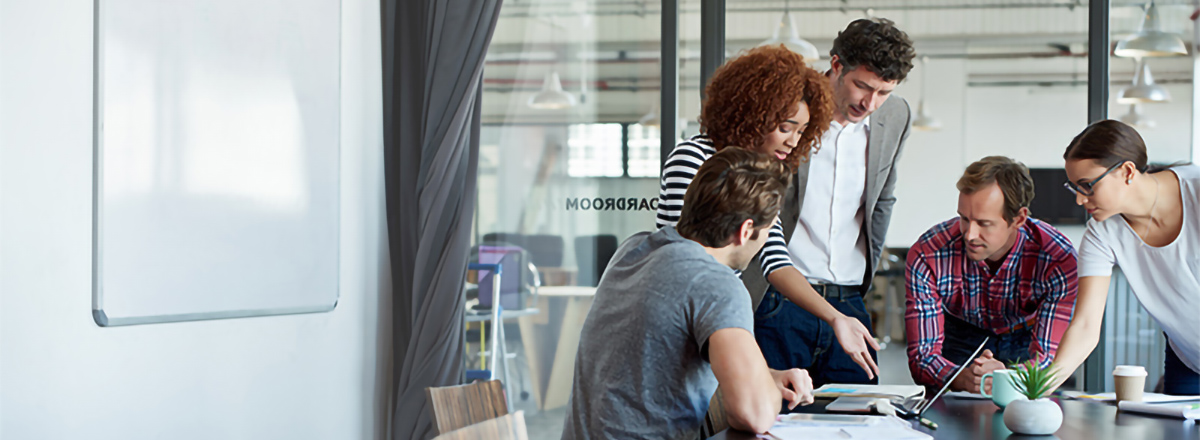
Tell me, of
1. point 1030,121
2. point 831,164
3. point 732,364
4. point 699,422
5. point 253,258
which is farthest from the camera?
point 1030,121

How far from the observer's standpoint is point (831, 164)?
108 inches

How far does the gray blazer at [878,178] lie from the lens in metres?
2.71

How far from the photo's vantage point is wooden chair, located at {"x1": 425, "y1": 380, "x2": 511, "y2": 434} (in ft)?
5.65

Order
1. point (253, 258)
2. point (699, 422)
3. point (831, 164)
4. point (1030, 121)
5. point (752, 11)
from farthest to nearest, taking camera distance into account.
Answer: point (1030, 121) → point (752, 11) → point (253, 258) → point (831, 164) → point (699, 422)

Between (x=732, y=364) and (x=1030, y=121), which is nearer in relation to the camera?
(x=732, y=364)

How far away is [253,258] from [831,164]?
6.24ft

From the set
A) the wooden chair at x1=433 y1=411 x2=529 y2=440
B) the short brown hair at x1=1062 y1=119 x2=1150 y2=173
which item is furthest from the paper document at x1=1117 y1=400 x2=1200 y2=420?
the wooden chair at x1=433 y1=411 x2=529 y2=440

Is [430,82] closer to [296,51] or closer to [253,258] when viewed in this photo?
[296,51]

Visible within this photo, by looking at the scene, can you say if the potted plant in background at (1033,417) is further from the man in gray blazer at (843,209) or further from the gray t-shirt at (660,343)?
the man in gray blazer at (843,209)

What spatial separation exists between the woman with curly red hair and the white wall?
156cm

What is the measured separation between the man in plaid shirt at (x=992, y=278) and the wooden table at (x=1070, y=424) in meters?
0.42

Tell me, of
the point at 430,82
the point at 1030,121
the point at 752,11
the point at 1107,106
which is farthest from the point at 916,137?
the point at 430,82

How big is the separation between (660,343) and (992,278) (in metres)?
1.32

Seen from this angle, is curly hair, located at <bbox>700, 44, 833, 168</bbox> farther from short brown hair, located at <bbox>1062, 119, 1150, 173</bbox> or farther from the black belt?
short brown hair, located at <bbox>1062, 119, 1150, 173</bbox>
